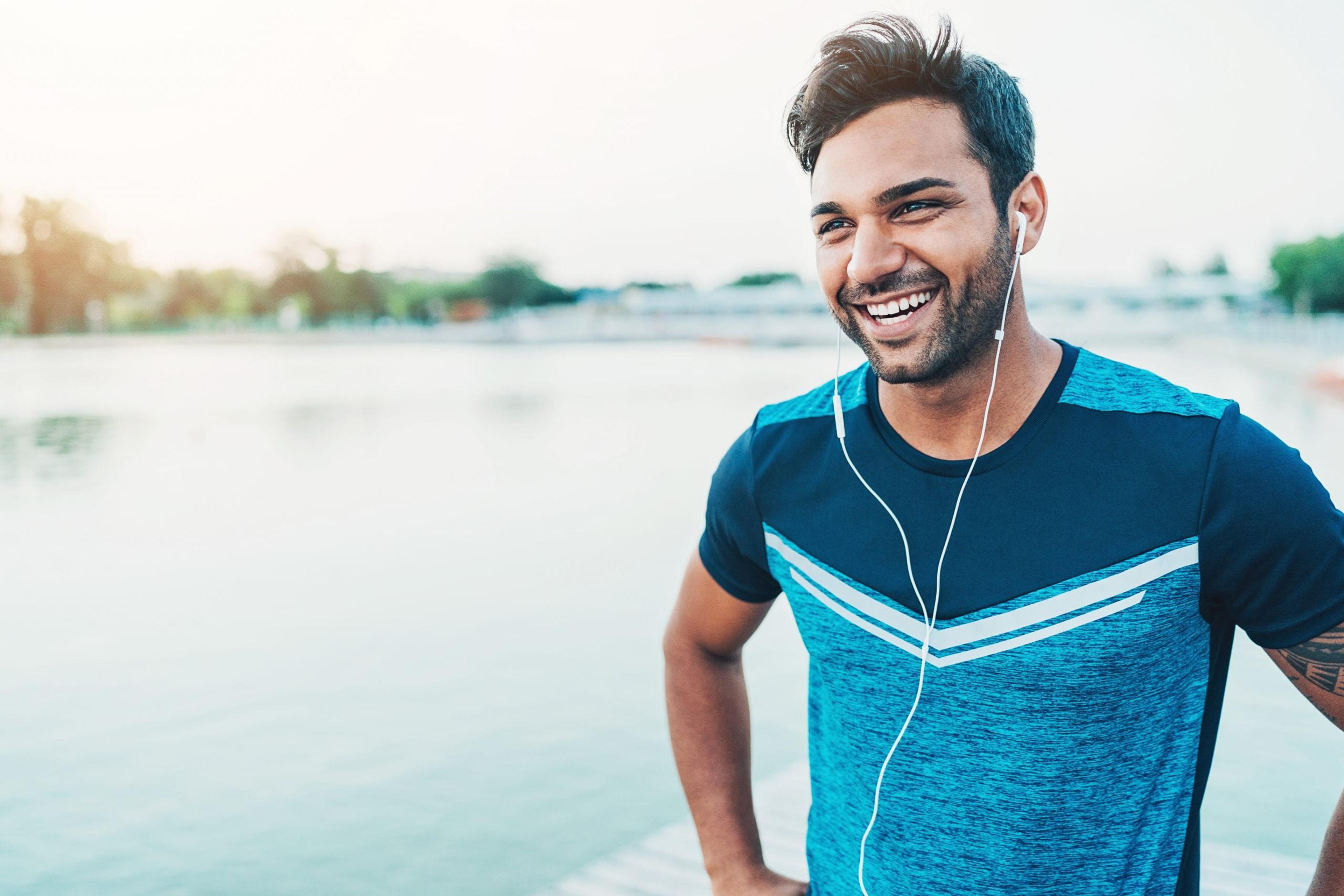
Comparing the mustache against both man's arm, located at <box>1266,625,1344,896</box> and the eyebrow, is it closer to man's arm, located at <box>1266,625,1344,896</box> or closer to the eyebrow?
the eyebrow

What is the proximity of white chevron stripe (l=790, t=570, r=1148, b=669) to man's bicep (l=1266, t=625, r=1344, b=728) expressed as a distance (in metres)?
0.24

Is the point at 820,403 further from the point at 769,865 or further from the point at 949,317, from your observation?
the point at 769,865

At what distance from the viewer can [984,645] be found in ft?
5.27

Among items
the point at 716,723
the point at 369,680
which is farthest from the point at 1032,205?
the point at 369,680

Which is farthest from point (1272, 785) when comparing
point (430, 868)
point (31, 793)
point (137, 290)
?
point (137, 290)

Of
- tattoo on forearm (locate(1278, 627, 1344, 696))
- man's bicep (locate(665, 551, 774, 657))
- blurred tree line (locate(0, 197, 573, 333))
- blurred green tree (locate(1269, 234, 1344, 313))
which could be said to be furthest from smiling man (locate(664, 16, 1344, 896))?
blurred tree line (locate(0, 197, 573, 333))

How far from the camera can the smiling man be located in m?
1.55

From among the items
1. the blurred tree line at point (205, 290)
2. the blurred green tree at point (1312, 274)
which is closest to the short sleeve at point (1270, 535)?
the blurred green tree at point (1312, 274)

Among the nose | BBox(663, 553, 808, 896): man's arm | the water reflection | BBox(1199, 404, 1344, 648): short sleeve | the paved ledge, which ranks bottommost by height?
the water reflection

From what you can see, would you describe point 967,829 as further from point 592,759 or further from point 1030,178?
point 592,759

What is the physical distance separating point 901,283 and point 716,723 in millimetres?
884

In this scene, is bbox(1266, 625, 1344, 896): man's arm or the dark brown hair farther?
the dark brown hair

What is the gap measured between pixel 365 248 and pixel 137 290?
77.6 feet

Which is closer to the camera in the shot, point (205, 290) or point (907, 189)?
point (907, 189)
